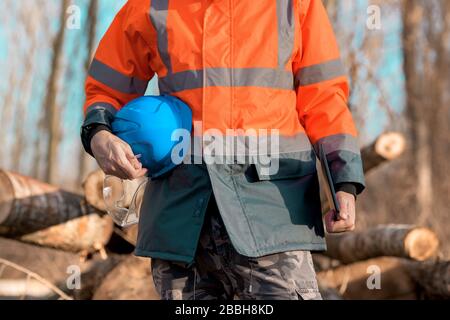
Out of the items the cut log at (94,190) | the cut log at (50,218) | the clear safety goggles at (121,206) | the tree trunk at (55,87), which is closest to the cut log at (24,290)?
the cut log at (50,218)

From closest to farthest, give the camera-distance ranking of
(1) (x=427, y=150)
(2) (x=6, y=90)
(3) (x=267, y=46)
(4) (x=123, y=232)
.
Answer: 1. (3) (x=267, y=46)
2. (4) (x=123, y=232)
3. (1) (x=427, y=150)
4. (2) (x=6, y=90)

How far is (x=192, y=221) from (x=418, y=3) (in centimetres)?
1567

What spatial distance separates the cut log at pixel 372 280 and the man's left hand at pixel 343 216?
260 cm

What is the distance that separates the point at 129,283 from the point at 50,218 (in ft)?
2.74

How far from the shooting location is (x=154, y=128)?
2.13 m

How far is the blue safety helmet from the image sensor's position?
84.0 inches

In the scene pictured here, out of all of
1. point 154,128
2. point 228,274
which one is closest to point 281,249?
point 228,274

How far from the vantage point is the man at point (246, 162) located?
6.82 ft

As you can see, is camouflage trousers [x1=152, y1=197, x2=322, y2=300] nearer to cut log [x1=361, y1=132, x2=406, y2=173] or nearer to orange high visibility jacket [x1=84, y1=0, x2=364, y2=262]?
orange high visibility jacket [x1=84, y1=0, x2=364, y2=262]

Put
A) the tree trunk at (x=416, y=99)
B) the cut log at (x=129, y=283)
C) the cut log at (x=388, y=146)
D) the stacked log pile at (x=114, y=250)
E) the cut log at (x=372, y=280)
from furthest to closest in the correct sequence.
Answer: the tree trunk at (x=416, y=99)
the cut log at (x=388, y=146)
the cut log at (x=372, y=280)
the stacked log pile at (x=114, y=250)
the cut log at (x=129, y=283)

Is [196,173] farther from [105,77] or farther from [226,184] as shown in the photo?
[105,77]

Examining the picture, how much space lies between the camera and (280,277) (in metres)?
2.06

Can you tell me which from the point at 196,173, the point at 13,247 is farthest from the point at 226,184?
the point at 13,247

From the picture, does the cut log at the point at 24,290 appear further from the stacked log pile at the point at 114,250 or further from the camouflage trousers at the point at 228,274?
the camouflage trousers at the point at 228,274
